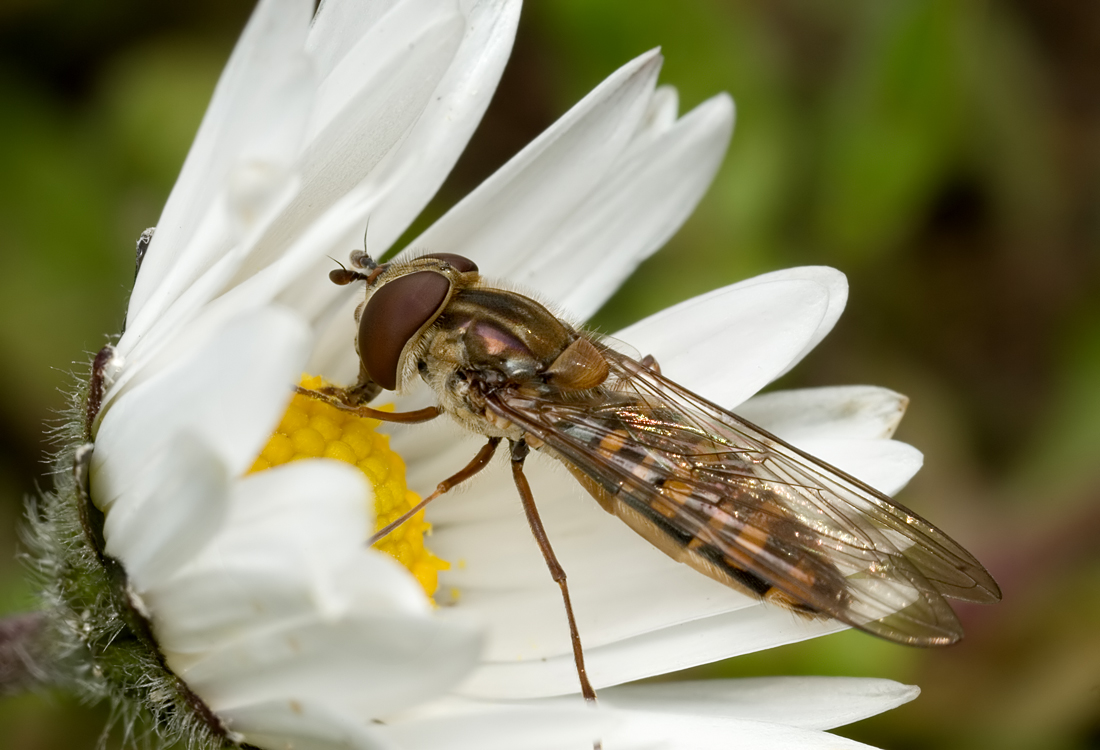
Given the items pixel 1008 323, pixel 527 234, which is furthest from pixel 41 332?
pixel 1008 323

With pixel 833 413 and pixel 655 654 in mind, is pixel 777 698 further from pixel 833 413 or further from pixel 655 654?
pixel 833 413

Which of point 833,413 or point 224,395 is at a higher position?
point 833,413

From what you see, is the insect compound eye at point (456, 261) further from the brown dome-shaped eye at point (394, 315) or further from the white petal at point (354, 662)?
the white petal at point (354, 662)

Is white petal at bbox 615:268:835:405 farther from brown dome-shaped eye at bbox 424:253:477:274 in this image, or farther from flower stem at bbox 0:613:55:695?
flower stem at bbox 0:613:55:695

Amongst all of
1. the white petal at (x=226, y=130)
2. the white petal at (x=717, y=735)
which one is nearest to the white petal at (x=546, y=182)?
the white petal at (x=226, y=130)

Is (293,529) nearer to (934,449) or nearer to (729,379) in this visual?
(729,379)

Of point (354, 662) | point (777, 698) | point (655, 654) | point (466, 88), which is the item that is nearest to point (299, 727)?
point (354, 662)

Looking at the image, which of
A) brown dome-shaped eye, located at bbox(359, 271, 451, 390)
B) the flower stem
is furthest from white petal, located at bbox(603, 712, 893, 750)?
the flower stem
